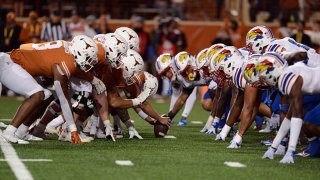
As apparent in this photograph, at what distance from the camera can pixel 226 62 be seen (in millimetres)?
12281

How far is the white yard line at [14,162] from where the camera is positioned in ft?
28.0

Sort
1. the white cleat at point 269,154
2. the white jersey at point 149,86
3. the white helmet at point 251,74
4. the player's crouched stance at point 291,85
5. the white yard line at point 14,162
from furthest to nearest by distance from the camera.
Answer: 1. the white jersey at point 149,86
2. the white helmet at point 251,74
3. the white cleat at point 269,154
4. the player's crouched stance at point 291,85
5. the white yard line at point 14,162

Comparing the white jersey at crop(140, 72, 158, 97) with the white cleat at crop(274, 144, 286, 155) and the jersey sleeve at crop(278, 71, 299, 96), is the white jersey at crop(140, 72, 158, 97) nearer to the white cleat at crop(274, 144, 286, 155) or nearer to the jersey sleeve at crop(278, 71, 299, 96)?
the white cleat at crop(274, 144, 286, 155)

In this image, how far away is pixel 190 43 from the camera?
2509cm

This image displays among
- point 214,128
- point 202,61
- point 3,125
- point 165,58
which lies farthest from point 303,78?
point 3,125

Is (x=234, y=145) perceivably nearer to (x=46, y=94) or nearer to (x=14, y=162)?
(x=46, y=94)

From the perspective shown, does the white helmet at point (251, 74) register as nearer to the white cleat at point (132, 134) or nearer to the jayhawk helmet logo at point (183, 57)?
the white cleat at point (132, 134)

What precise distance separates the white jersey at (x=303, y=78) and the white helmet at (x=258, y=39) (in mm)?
2750

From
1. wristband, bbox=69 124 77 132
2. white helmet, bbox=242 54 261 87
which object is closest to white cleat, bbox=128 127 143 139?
wristband, bbox=69 124 77 132

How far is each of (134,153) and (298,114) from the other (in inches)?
81.6

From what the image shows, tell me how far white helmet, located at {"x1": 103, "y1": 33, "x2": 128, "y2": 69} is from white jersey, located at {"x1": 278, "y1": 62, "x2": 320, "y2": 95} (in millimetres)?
2714

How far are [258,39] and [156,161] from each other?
370cm

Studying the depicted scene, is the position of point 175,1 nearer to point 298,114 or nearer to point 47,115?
point 47,115

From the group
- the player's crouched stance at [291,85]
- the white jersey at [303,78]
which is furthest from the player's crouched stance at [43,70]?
the white jersey at [303,78]
